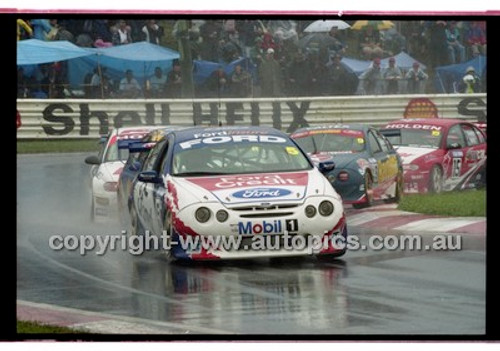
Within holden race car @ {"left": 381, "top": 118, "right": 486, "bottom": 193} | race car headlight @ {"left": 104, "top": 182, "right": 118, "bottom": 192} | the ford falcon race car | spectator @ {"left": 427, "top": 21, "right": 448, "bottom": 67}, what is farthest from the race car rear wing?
race car headlight @ {"left": 104, "top": 182, "right": 118, "bottom": 192}

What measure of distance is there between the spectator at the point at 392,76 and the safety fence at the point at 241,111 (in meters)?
0.10

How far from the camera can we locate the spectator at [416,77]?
1396 centimetres

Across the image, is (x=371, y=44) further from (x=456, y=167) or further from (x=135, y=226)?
(x=135, y=226)

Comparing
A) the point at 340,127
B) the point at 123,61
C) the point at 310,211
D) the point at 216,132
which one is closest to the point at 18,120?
the point at 123,61

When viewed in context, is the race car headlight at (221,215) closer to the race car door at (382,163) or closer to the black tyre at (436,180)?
the race car door at (382,163)

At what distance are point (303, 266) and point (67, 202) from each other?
6.04 ft

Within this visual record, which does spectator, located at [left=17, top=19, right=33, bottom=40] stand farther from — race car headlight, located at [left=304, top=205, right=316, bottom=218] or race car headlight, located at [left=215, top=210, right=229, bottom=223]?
race car headlight, located at [left=304, top=205, right=316, bottom=218]

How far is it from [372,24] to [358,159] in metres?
2.31

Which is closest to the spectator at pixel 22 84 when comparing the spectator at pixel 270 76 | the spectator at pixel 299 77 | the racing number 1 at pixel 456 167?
the spectator at pixel 270 76

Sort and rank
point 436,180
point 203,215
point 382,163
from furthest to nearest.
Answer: point 382,163 < point 436,180 < point 203,215

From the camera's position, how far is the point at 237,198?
14445 millimetres

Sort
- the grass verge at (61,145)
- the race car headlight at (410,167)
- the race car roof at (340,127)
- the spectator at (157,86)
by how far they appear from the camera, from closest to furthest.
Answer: the grass verge at (61,145)
the spectator at (157,86)
the race car roof at (340,127)
the race car headlight at (410,167)

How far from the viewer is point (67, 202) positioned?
1470cm

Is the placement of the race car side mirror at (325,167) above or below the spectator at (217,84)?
below
